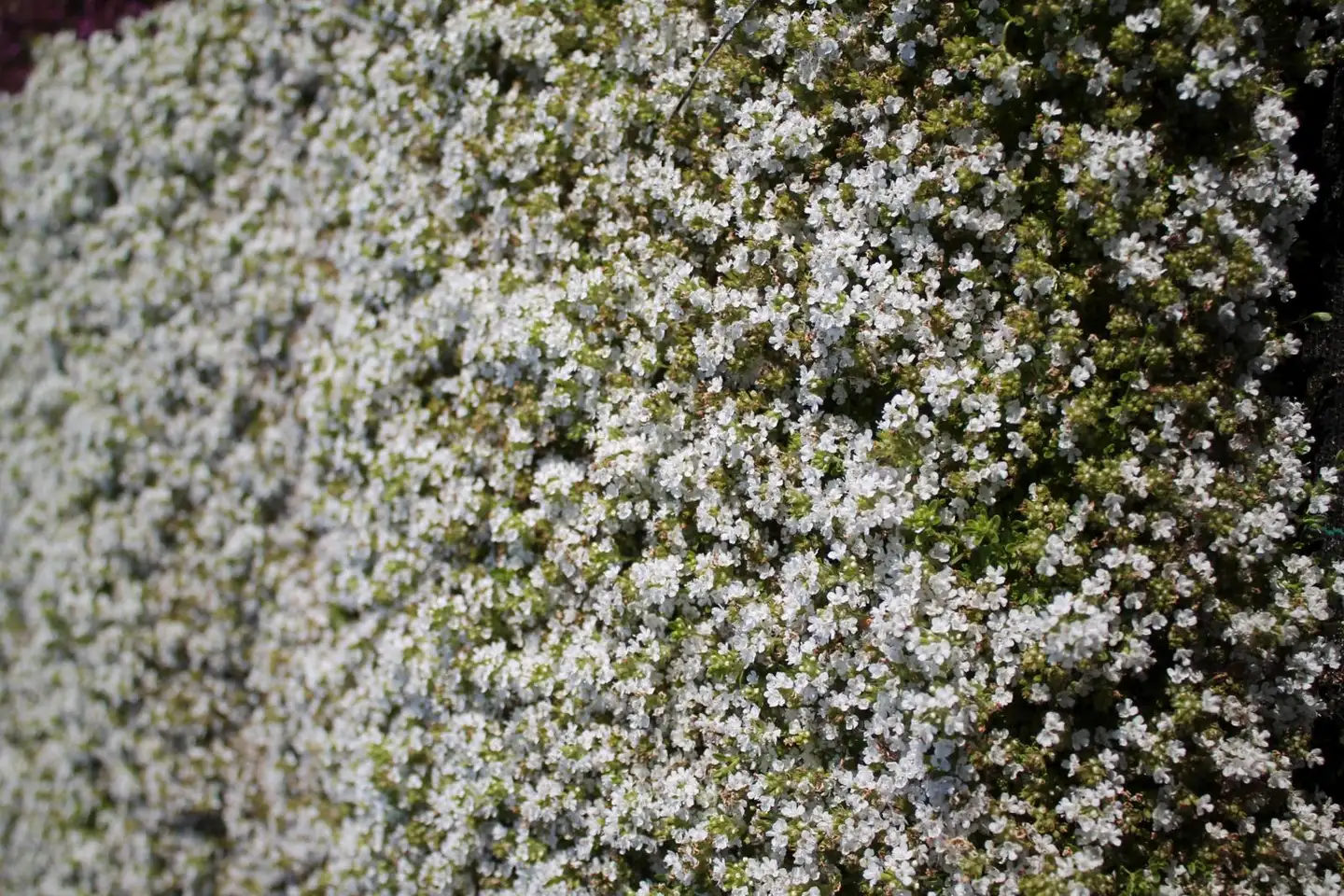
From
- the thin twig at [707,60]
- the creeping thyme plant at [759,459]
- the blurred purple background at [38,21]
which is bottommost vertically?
the creeping thyme plant at [759,459]

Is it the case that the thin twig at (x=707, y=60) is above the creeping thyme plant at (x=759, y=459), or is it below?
above

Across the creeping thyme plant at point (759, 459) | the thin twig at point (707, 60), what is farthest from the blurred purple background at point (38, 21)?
the thin twig at point (707, 60)

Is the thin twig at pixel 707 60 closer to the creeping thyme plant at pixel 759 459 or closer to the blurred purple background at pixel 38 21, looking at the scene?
the creeping thyme plant at pixel 759 459

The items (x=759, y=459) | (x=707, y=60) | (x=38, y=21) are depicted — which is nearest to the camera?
(x=759, y=459)

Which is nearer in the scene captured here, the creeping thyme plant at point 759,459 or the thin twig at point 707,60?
the creeping thyme plant at point 759,459

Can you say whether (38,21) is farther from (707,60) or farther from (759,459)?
(759,459)

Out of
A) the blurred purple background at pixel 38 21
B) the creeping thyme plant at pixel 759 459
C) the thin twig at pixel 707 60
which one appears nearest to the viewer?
the creeping thyme plant at pixel 759 459

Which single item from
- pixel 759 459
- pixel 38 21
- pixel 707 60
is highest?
pixel 38 21

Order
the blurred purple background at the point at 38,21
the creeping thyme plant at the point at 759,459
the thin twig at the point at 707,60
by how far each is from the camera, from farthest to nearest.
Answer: the blurred purple background at the point at 38,21
the thin twig at the point at 707,60
the creeping thyme plant at the point at 759,459

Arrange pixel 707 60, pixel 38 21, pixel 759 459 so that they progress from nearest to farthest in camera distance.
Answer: pixel 759 459, pixel 707 60, pixel 38 21

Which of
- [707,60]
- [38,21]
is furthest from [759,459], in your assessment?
[38,21]

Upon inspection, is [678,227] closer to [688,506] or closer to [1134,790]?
[688,506]
